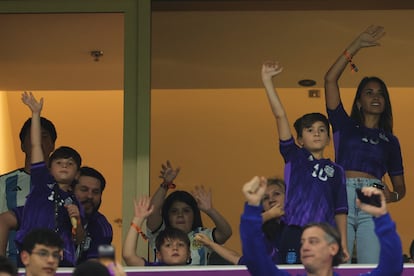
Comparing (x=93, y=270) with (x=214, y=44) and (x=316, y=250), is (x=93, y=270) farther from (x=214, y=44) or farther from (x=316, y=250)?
(x=214, y=44)

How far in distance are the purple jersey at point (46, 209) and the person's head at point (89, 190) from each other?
1.48 ft

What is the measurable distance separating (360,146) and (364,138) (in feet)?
0.22

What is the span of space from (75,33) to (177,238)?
88.5 inches

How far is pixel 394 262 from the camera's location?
7234 mm

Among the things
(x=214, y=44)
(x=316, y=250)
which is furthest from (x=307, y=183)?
(x=214, y=44)

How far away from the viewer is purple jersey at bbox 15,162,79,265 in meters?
8.73

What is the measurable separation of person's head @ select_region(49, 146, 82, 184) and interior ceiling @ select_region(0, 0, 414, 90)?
1134 millimetres

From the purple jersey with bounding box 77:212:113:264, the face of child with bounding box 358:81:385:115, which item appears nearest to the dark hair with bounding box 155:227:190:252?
the purple jersey with bounding box 77:212:113:264

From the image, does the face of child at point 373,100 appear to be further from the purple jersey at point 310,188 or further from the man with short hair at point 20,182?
the man with short hair at point 20,182

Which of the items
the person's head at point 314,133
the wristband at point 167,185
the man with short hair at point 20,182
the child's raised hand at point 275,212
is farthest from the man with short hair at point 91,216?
the person's head at point 314,133

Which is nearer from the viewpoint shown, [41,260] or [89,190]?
[41,260]

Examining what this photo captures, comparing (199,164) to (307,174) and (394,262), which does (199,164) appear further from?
(394,262)

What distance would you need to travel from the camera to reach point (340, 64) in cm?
959

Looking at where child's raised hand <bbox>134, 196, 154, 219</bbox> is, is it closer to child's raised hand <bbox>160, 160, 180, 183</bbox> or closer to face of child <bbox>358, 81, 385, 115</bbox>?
child's raised hand <bbox>160, 160, 180, 183</bbox>
